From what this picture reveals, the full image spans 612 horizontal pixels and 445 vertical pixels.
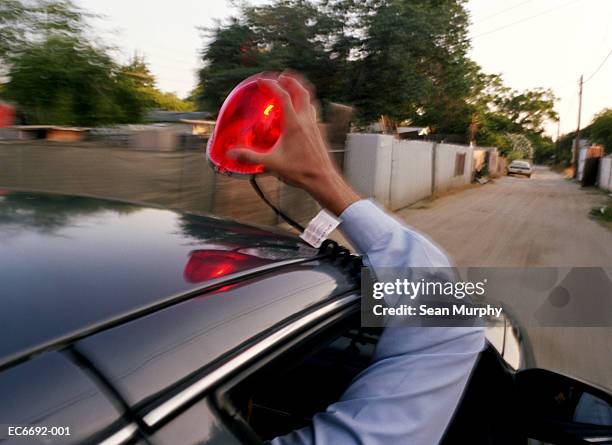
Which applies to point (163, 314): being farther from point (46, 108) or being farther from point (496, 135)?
point (496, 135)

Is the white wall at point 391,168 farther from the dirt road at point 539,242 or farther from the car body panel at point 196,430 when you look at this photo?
the car body panel at point 196,430

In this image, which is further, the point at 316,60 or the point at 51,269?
the point at 316,60

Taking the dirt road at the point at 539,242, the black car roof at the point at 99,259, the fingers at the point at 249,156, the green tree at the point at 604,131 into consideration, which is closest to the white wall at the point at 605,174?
the dirt road at the point at 539,242

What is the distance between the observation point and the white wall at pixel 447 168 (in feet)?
57.6

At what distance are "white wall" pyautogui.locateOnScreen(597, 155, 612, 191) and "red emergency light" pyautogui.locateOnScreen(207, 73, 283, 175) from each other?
23960 mm

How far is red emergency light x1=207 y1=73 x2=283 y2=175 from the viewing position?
1.18 metres

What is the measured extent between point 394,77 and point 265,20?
4575mm

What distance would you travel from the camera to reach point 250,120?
1.21 m

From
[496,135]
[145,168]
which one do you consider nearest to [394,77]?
[145,168]

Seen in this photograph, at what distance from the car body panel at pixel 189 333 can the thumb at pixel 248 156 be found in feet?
0.82

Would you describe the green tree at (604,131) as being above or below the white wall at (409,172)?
above

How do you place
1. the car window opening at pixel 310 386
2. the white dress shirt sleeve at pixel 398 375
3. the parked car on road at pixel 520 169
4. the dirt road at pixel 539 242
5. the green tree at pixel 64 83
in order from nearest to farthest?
the white dress shirt sleeve at pixel 398 375 → the car window opening at pixel 310 386 → the dirt road at pixel 539 242 → the green tree at pixel 64 83 → the parked car on road at pixel 520 169

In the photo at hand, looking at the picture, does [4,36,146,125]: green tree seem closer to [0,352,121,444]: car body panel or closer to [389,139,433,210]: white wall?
[389,139,433,210]: white wall

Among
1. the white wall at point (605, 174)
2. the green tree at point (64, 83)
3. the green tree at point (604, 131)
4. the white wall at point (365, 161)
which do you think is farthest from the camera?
the green tree at point (604, 131)
